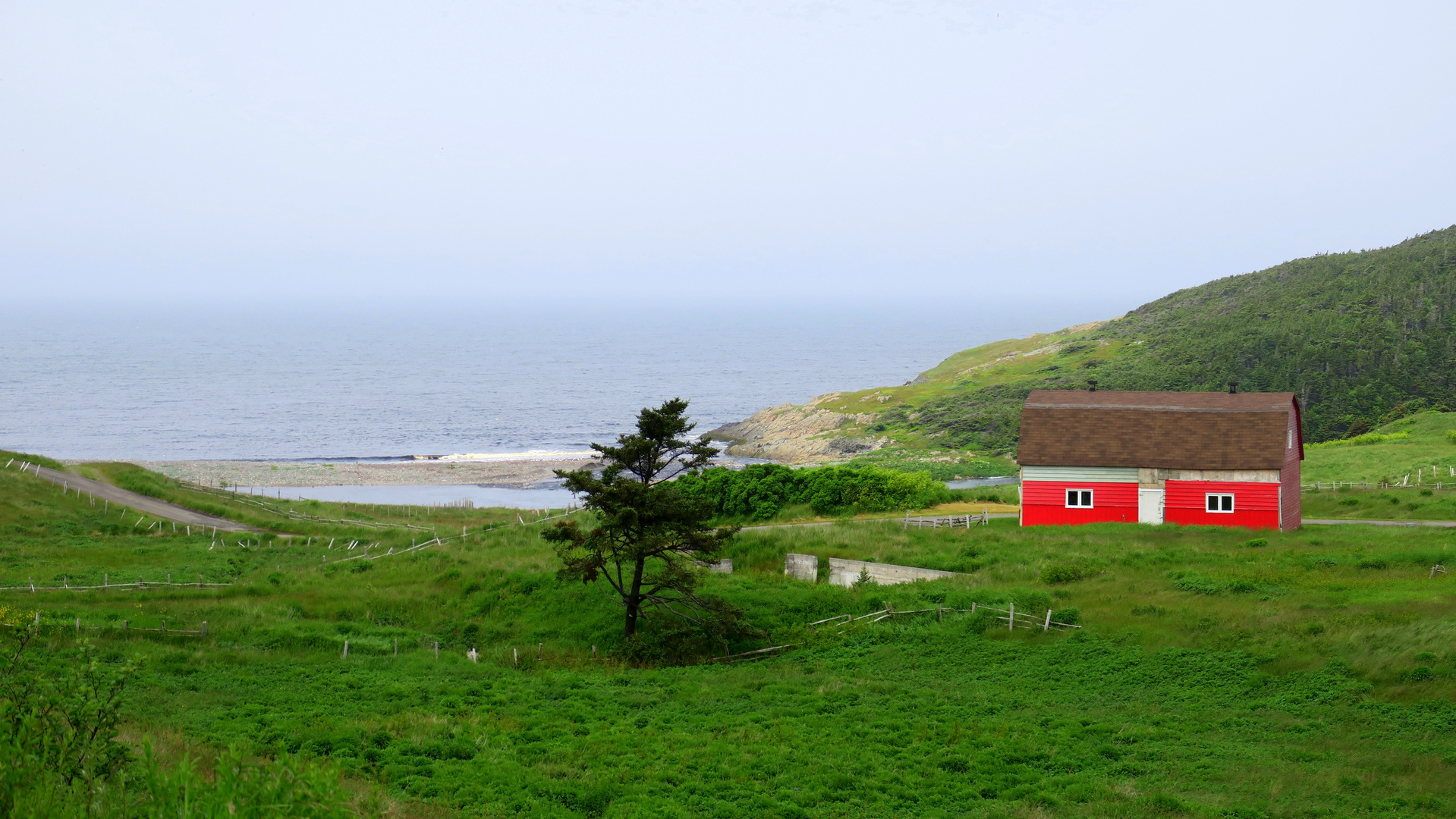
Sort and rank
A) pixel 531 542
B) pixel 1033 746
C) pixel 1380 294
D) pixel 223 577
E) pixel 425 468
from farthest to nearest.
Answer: pixel 1380 294 < pixel 425 468 < pixel 531 542 < pixel 223 577 < pixel 1033 746

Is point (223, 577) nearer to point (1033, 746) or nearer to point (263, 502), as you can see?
point (263, 502)

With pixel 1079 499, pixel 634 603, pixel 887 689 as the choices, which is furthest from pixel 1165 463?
pixel 634 603

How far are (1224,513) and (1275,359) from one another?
8087 centimetres

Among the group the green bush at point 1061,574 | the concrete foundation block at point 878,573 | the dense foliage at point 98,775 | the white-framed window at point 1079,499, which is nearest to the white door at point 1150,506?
the white-framed window at point 1079,499

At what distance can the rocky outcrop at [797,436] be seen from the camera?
9900cm

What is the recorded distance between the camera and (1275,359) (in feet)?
364

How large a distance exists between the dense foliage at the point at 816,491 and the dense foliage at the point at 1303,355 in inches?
1705

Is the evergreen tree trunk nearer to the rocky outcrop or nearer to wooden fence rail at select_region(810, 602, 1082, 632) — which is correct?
wooden fence rail at select_region(810, 602, 1082, 632)

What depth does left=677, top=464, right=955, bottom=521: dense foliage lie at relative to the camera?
4938cm

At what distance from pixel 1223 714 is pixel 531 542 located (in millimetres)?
29308

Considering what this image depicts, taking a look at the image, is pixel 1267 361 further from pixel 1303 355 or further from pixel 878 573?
pixel 878 573

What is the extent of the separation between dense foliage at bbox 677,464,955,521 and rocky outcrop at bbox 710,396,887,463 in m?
43.5

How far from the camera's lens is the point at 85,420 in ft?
423

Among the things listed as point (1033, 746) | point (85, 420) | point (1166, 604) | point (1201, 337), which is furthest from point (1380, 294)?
point (85, 420)
